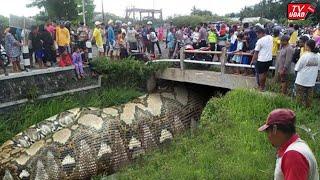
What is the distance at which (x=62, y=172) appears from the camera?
1098cm

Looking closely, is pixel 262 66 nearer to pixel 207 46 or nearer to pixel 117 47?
pixel 207 46

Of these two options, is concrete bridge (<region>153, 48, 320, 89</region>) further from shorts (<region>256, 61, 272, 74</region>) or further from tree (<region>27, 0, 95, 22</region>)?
tree (<region>27, 0, 95, 22</region>)

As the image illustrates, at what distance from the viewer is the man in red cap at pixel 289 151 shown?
121 inches

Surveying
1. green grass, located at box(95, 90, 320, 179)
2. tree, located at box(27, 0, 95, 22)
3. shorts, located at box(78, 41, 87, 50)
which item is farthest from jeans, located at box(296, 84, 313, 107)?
tree, located at box(27, 0, 95, 22)

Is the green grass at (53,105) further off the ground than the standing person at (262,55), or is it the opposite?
the standing person at (262,55)

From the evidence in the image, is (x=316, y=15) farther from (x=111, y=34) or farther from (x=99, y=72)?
(x=99, y=72)

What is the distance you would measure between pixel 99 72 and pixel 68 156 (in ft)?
14.4

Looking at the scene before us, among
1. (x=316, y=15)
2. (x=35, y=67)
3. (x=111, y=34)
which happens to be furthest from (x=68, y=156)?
(x=316, y=15)

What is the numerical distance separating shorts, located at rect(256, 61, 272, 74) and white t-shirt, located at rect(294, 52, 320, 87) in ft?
4.66

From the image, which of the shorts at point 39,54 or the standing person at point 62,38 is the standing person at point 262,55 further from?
the shorts at point 39,54

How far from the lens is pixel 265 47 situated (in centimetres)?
1031

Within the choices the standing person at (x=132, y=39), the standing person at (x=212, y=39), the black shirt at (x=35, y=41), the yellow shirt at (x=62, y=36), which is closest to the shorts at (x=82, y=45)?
the yellow shirt at (x=62, y=36)

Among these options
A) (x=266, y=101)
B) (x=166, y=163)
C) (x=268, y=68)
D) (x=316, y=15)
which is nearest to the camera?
(x=166, y=163)

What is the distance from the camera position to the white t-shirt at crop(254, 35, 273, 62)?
33.8 ft
